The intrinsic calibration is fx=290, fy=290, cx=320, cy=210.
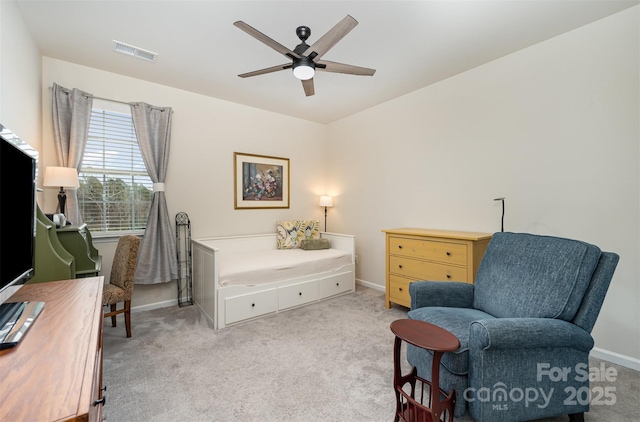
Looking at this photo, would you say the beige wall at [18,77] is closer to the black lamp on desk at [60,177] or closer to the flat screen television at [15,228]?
the black lamp on desk at [60,177]

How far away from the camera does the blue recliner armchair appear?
1.50m

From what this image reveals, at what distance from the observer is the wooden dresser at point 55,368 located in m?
0.62

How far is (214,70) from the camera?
313cm

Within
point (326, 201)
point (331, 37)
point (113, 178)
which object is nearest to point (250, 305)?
point (113, 178)

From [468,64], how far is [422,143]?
0.97 metres

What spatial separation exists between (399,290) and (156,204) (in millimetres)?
3028

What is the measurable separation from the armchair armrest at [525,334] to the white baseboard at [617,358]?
4.06 ft

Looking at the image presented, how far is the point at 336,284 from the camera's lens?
3.91 meters

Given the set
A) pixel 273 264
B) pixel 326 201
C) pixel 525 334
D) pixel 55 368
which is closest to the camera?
pixel 55 368

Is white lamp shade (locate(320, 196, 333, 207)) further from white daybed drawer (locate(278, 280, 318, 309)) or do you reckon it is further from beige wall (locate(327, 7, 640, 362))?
white daybed drawer (locate(278, 280, 318, 309))

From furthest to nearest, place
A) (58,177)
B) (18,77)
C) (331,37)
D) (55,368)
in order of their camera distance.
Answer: (58,177) → (18,77) → (331,37) → (55,368)

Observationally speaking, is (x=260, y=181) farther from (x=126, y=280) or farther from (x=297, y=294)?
(x=126, y=280)

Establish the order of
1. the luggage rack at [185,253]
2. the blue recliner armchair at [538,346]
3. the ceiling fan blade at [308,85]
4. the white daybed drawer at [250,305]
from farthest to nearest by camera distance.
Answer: the luggage rack at [185,253], the white daybed drawer at [250,305], the ceiling fan blade at [308,85], the blue recliner armchair at [538,346]

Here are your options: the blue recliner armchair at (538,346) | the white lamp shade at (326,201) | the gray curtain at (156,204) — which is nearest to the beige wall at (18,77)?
the gray curtain at (156,204)
